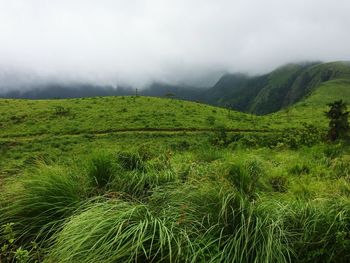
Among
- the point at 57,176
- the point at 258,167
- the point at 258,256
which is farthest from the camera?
the point at 258,167

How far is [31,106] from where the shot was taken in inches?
2482

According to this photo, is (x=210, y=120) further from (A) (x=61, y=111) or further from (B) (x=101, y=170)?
(B) (x=101, y=170)

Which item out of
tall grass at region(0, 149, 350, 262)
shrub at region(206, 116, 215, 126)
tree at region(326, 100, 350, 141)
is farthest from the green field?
shrub at region(206, 116, 215, 126)

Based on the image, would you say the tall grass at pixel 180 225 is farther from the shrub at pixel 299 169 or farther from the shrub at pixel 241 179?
the shrub at pixel 299 169

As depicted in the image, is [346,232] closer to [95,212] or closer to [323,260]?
[323,260]

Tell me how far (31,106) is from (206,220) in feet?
201

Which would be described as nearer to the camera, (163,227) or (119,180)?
(163,227)

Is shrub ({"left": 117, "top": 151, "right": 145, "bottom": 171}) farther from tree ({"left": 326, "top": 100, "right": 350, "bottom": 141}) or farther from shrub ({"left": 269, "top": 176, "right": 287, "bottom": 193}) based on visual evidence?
tree ({"left": 326, "top": 100, "right": 350, "bottom": 141})

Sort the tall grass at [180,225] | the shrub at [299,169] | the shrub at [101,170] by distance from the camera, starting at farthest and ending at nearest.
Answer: the shrub at [299,169] → the shrub at [101,170] → the tall grass at [180,225]

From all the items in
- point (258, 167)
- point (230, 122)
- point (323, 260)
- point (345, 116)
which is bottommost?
point (230, 122)

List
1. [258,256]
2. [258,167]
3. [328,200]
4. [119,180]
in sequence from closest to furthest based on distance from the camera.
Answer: [258,256] → [328,200] → [119,180] → [258,167]

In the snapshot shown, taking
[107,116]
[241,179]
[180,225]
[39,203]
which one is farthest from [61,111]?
[180,225]

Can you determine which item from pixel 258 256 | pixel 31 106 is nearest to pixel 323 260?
pixel 258 256

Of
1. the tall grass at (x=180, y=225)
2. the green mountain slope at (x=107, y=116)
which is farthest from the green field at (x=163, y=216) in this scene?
the green mountain slope at (x=107, y=116)
